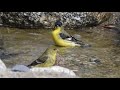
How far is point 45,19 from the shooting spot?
12.6 meters

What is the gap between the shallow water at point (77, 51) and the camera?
8789 mm

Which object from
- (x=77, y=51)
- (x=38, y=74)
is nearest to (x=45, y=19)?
(x=77, y=51)

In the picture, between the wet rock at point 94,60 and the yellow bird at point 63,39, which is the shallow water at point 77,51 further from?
the yellow bird at point 63,39

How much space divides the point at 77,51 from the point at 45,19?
2712 mm

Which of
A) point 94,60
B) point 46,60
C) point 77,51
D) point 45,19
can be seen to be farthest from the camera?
point 45,19

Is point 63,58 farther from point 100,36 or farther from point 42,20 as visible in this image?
point 42,20

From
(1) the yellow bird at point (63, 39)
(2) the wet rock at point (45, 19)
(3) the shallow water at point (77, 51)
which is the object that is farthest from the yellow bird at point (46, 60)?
(2) the wet rock at point (45, 19)

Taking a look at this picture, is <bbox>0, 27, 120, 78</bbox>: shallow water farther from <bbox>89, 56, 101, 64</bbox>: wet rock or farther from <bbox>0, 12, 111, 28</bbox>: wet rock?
<bbox>0, 12, 111, 28</bbox>: wet rock

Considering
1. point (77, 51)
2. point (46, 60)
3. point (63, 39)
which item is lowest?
point (77, 51)

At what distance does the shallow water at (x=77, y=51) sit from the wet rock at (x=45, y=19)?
0.32 metres

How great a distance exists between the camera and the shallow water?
879 centimetres

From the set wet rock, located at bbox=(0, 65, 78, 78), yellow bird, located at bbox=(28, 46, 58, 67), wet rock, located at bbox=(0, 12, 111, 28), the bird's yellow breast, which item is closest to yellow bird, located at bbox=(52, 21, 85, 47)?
the bird's yellow breast

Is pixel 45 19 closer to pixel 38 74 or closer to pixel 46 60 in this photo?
pixel 46 60

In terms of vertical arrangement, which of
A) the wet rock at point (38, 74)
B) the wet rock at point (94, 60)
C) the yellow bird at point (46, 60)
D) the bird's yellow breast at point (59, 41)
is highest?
the wet rock at point (38, 74)
